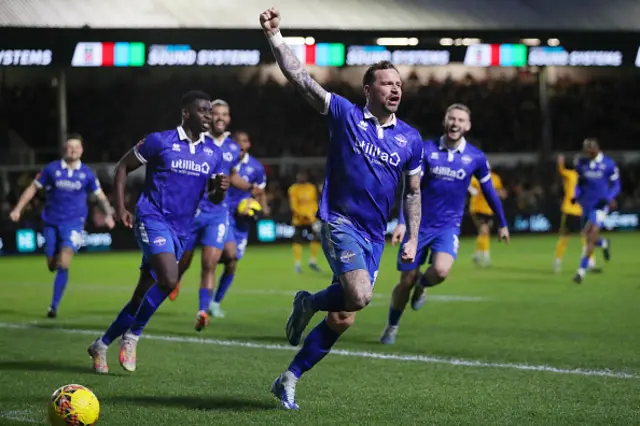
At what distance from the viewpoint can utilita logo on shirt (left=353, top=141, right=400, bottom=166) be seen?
763cm

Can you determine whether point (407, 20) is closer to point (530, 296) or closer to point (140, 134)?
point (140, 134)

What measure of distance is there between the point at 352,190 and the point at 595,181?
43.1 feet

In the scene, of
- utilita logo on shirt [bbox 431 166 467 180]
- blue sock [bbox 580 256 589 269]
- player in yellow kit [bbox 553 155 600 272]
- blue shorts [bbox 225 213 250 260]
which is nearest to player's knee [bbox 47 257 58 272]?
blue shorts [bbox 225 213 250 260]

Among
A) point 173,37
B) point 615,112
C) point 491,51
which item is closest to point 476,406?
point 173,37

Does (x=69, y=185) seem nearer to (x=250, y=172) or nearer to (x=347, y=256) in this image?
(x=250, y=172)

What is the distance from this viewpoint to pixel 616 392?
8.34 meters

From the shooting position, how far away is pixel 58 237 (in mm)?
14711

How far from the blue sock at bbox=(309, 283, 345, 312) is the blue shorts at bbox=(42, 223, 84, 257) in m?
7.70

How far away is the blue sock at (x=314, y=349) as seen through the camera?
7.75m

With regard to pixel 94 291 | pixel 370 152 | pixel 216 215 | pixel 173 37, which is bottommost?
pixel 94 291

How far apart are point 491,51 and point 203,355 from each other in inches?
818

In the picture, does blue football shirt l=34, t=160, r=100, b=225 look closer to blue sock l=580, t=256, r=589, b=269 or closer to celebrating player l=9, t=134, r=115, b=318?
celebrating player l=9, t=134, r=115, b=318

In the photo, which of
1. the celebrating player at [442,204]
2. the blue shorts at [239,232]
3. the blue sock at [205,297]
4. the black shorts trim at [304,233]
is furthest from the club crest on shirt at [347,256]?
the black shorts trim at [304,233]

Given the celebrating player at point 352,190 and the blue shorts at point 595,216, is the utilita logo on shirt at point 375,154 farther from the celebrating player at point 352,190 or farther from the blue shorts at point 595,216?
the blue shorts at point 595,216
